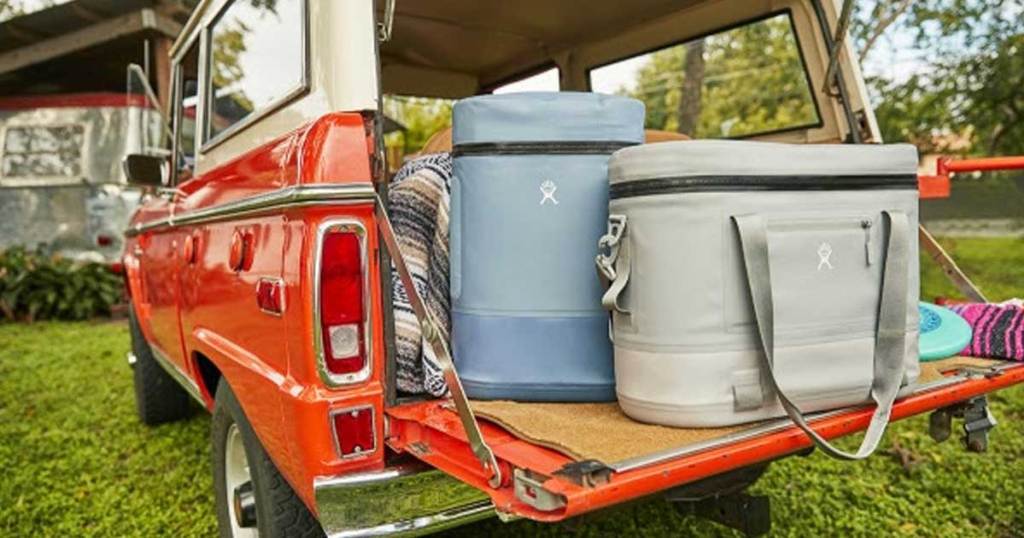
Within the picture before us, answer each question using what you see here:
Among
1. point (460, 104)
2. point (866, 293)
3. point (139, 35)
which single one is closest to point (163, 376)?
point (460, 104)

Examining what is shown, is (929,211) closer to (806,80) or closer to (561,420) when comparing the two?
(806,80)

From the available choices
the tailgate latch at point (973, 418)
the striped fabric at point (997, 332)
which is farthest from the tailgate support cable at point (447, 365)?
the striped fabric at point (997, 332)

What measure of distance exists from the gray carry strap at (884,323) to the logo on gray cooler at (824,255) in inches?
5.7

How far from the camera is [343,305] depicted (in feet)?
5.77

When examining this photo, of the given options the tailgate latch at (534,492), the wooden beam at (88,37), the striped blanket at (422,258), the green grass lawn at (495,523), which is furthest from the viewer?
the wooden beam at (88,37)

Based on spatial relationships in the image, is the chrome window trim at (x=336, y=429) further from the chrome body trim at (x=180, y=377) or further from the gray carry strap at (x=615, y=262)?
the chrome body trim at (x=180, y=377)

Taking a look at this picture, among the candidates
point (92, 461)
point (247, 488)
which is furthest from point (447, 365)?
point (92, 461)

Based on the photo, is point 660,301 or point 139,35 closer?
point 660,301

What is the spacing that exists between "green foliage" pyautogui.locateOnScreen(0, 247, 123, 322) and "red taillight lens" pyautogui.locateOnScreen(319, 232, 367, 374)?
8.67m

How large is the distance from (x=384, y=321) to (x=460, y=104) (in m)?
0.52

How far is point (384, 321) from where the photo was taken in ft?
5.96

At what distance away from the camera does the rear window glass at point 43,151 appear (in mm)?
9469

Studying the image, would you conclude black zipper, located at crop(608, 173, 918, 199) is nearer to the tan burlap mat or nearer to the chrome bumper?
the tan burlap mat

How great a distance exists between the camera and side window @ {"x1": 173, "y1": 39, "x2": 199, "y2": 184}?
3.22m
